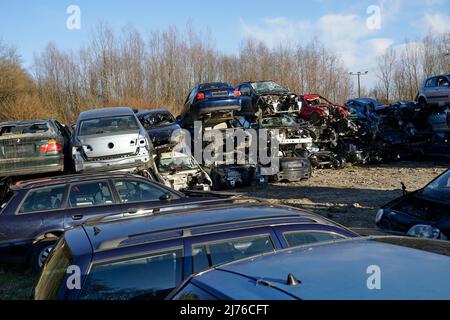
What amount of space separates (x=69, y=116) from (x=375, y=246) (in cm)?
3861

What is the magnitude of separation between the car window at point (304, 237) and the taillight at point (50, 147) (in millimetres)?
8585

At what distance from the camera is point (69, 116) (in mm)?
38750

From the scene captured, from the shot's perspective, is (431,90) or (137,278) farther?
(431,90)

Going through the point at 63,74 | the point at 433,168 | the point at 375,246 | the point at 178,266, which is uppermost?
the point at 63,74

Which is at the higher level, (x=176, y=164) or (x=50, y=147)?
(x=50, y=147)

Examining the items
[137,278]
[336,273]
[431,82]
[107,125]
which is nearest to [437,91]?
[431,82]

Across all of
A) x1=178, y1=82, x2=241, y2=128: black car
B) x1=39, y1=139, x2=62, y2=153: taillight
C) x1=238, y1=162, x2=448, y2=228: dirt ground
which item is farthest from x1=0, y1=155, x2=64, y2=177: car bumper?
x1=178, y1=82, x2=241, y2=128: black car

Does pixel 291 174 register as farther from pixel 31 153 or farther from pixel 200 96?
pixel 31 153

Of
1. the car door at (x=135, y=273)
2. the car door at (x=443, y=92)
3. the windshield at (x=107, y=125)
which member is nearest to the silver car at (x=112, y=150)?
the windshield at (x=107, y=125)

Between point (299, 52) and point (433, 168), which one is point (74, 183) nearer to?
point (433, 168)

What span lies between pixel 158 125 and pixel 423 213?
9.70 m

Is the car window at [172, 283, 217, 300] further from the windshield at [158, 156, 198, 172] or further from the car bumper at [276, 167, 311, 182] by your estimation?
the car bumper at [276, 167, 311, 182]

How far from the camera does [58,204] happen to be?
7.29 metres
